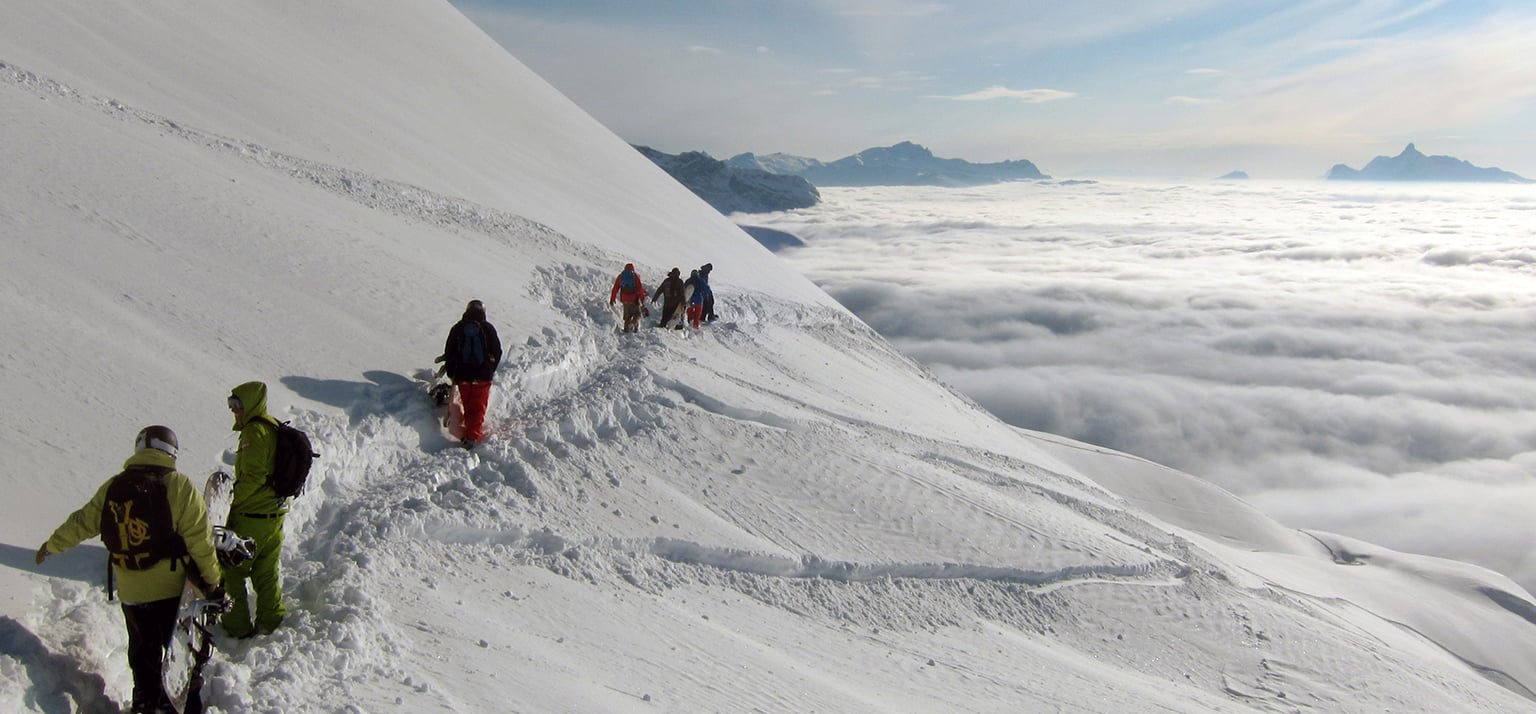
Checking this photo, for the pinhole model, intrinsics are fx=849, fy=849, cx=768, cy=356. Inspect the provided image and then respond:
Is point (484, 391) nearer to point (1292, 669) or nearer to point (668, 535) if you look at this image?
point (668, 535)

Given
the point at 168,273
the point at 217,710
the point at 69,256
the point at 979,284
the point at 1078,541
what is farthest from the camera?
the point at 979,284

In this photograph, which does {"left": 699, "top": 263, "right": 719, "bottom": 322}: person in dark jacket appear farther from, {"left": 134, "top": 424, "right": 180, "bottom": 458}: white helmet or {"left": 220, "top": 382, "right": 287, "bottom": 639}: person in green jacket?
{"left": 134, "top": 424, "right": 180, "bottom": 458}: white helmet

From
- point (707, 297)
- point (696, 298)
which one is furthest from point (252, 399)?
point (707, 297)

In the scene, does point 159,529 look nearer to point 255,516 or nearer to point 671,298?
point 255,516

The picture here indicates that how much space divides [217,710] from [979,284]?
181760mm

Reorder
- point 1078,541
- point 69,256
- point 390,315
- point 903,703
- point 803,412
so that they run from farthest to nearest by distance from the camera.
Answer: point 803,412, point 1078,541, point 390,315, point 69,256, point 903,703

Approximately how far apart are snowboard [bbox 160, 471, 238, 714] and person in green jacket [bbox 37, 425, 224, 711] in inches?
2.1

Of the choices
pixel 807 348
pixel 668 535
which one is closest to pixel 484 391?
pixel 668 535

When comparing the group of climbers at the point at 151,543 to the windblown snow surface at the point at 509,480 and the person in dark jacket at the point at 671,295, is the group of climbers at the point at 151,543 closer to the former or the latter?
the windblown snow surface at the point at 509,480

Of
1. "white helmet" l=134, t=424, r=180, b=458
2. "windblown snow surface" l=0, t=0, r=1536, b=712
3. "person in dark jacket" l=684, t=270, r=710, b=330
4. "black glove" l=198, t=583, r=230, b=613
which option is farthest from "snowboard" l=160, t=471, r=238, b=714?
"person in dark jacket" l=684, t=270, r=710, b=330

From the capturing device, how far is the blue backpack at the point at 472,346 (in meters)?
7.97

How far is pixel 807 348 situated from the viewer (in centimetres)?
1769

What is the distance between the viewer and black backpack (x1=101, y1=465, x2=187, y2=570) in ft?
12.2

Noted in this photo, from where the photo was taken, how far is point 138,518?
374 cm
